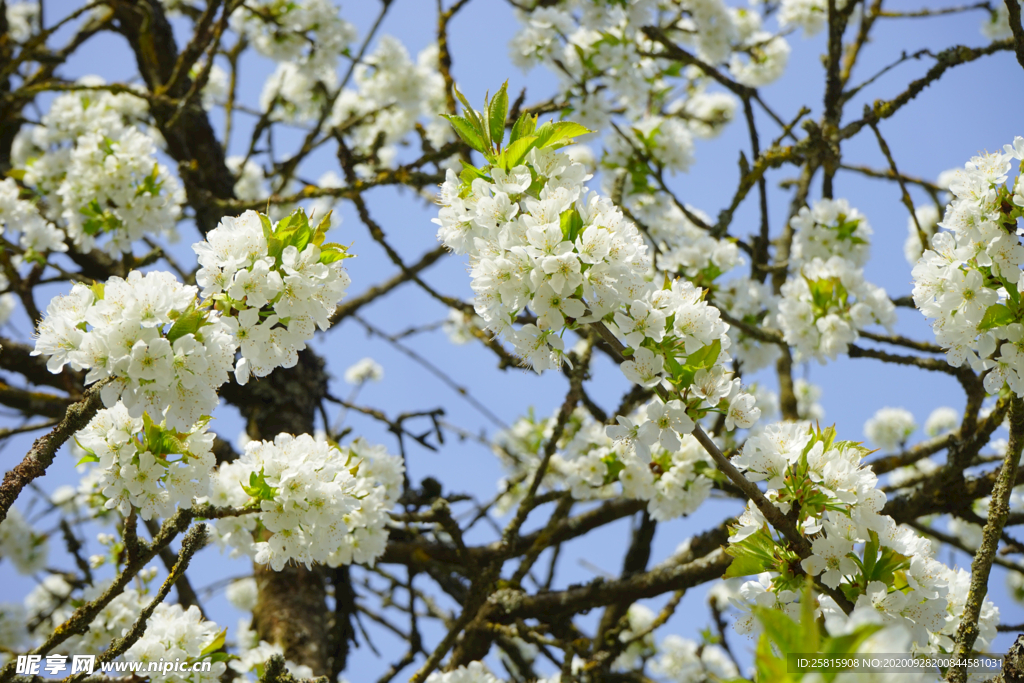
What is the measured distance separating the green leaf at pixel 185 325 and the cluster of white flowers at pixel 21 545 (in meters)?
5.52

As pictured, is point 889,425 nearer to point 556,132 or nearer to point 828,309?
point 828,309

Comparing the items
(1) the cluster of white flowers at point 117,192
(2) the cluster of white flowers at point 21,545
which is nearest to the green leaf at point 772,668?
(1) the cluster of white flowers at point 117,192

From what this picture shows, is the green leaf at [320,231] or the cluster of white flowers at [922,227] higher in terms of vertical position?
the cluster of white flowers at [922,227]

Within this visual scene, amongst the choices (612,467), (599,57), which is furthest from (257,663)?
(599,57)

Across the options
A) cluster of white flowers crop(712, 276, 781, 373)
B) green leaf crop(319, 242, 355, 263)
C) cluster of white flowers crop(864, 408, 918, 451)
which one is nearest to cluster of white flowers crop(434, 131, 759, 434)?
green leaf crop(319, 242, 355, 263)

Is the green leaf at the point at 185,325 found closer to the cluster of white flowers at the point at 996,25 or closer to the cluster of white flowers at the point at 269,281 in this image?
the cluster of white flowers at the point at 269,281

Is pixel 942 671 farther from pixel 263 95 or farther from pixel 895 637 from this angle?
pixel 263 95

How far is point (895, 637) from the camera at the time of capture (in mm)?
955

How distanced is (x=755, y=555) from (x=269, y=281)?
1438 millimetres

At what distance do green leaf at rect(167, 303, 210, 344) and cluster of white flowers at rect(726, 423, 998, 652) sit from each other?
1400 millimetres

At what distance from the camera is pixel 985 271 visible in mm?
1887

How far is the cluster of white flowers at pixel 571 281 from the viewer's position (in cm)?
160

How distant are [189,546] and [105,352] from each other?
79 cm

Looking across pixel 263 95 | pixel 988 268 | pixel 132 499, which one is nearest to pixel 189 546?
pixel 132 499
